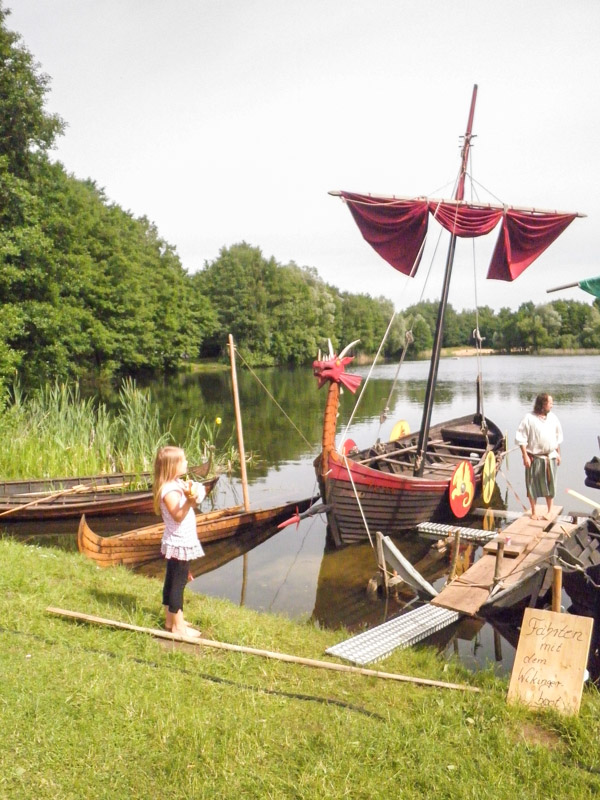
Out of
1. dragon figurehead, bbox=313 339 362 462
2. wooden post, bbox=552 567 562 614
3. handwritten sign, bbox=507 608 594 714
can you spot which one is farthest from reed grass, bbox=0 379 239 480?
handwritten sign, bbox=507 608 594 714

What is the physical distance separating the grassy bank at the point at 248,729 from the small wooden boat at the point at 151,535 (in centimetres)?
302

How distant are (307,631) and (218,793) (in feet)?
10.3

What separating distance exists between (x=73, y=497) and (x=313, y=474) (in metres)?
7.47

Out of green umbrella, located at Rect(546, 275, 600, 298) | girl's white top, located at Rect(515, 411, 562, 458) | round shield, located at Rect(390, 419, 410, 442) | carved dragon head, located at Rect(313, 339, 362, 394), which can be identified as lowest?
round shield, located at Rect(390, 419, 410, 442)

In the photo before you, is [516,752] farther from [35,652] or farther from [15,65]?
[15,65]

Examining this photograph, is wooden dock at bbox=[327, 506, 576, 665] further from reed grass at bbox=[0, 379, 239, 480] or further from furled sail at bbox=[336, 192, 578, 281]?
reed grass at bbox=[0, 379, 239, 480]

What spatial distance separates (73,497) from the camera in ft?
39.5

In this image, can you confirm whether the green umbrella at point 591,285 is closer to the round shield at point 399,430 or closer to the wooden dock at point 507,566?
the wooden dock at point 507,566

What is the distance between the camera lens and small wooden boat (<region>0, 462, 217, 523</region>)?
1154 centimetres

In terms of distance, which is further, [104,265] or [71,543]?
[104,265]

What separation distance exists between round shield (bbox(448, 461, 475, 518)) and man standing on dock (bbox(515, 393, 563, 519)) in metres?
2.10

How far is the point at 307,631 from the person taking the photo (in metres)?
6.59

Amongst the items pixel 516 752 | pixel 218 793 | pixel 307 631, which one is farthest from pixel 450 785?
pixel 307 631

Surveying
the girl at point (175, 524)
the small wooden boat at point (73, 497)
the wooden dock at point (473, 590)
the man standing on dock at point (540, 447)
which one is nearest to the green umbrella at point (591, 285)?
the man standing on dock at point (540, 447)
